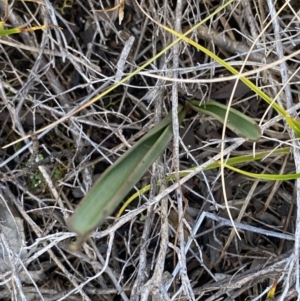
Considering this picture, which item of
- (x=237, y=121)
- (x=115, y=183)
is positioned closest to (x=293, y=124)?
(x=237, y=121)

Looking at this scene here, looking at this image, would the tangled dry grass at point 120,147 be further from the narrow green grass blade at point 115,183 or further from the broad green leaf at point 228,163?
the narrow green grass blade at point 115,183

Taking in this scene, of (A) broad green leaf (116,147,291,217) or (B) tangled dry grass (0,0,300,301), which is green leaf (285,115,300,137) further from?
(B) tangled dry grass (0,0,300,301)

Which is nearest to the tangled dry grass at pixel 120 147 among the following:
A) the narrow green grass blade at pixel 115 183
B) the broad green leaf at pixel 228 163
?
the broad green leaf at pixel 228 163

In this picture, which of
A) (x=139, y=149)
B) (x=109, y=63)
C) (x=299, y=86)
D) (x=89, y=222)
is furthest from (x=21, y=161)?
(x=299, y=86)

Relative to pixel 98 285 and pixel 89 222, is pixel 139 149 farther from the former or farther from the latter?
pixel 98 285

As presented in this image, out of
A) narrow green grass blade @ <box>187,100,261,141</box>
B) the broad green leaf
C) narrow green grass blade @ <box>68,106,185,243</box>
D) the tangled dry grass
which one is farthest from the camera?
the tangled dry grass

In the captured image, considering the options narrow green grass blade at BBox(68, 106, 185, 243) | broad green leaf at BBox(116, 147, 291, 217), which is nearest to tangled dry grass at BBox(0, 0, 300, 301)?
broad green leaf at BBox(116, 147, 291, 217)
